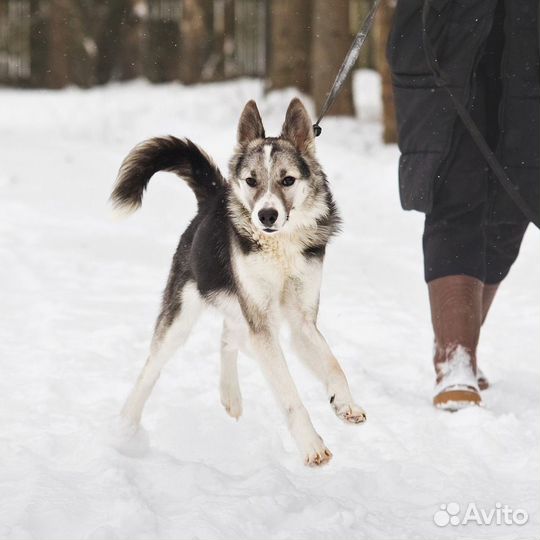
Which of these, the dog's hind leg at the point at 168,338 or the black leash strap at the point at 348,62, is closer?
the black leash strap at the point at 348,62

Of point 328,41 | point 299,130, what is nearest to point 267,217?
point 299,130

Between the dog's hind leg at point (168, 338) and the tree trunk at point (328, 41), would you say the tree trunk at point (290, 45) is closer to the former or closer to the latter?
the tree trunk at point (328, 41)

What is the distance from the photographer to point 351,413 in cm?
309

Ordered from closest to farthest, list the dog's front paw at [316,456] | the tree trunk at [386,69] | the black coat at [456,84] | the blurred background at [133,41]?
the dog's front paw at [316,456] < the black coat at [456,84] < the tree trunk at [386,69] < the blurred background at [133,41]

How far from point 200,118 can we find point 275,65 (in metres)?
1.37

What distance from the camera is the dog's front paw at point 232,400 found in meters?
3.82

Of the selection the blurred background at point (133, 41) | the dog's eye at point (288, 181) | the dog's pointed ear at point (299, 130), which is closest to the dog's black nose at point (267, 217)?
the dog's eye at point (288, 181)

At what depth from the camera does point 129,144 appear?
1259 cm

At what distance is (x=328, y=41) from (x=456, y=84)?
30.2 ft

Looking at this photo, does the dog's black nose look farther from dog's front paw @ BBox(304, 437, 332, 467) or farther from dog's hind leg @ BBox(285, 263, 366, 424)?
dog's front paw @ BBox(304, 437, 332, 467)

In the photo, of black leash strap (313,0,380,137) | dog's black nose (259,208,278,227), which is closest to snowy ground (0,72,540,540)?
dog's black nose (259,208,278,227)

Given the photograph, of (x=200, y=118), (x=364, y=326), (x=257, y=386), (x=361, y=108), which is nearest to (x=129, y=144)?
(x=200, y=118)

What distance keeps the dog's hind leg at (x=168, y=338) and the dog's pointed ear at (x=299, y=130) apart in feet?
2.28

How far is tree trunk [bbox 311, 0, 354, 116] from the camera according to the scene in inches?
501
